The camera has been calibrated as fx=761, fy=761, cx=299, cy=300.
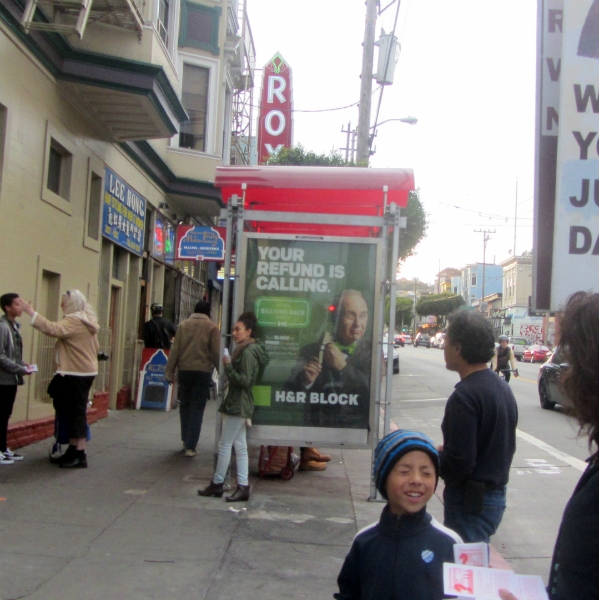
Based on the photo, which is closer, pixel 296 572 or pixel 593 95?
pixel 593 95

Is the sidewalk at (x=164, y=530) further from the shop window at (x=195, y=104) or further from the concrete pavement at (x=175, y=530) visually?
the shop window at (x=195, y=104)

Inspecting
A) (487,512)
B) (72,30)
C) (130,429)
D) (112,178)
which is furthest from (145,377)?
(487,512)

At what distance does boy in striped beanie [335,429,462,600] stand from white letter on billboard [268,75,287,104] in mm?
23019

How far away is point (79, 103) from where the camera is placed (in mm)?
10344

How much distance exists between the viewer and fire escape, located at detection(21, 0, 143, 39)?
8.16 metres

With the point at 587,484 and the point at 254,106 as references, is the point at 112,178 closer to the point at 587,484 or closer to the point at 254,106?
the point at 587,484

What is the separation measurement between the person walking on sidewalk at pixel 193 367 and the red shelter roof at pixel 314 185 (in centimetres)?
168

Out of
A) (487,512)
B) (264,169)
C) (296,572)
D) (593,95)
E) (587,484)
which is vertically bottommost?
(296,572)

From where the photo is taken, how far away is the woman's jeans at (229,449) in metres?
7.12

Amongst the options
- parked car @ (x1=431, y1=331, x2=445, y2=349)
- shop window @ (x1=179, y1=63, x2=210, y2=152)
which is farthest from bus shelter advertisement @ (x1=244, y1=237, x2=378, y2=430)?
parked car @ (x1=431, y1=331, x2=445, y2=349)

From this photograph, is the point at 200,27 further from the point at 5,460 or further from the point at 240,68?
the point at 5,460

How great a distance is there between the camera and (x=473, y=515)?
11.6 ft

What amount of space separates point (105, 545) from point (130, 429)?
5.77 meters

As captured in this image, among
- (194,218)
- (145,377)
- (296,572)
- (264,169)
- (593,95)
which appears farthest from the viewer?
(194,218)
